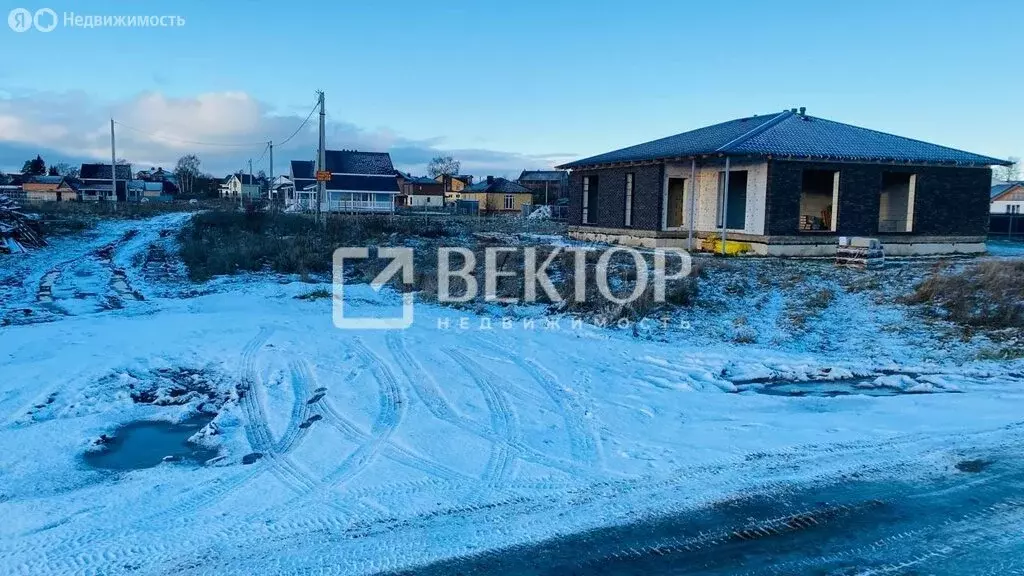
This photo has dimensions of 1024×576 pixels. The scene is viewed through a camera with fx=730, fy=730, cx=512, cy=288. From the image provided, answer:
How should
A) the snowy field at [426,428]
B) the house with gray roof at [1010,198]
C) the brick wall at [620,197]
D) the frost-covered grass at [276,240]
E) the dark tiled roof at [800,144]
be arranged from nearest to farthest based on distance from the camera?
1. the snowy field at [426,428]
2. the frost-covered grass at [276,240]
3. the dark tiled roof at [800,144]
4. the brick wall at [620,197]
5. the house with gray roof at [1010,198]

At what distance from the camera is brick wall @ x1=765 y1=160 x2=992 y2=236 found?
2064 cm

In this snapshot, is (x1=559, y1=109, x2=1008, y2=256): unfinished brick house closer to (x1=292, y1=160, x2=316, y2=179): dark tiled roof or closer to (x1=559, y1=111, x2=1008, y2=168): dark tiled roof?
(x1=559, y1=111, x2=1008, y2=168): dark tiled roof

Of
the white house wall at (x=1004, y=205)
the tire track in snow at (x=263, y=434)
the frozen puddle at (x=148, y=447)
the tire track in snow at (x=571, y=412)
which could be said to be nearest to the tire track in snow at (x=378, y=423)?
the tire track in snow at (x=263, y=434)

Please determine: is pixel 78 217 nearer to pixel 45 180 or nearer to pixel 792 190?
pixel 792 190

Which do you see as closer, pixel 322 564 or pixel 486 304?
pixel 322 564

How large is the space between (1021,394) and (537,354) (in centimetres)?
553

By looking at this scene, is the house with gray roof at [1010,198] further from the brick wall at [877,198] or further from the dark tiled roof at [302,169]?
the dark tiled roof at [302,169]

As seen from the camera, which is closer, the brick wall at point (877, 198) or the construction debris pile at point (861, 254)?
the construction debris pile at point (861, 254)

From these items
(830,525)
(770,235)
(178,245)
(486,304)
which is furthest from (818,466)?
(178,245)

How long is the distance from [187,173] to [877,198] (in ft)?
361

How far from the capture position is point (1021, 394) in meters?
8.16

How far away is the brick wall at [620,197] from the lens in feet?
76.3

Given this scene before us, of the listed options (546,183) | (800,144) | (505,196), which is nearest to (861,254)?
(800,144)

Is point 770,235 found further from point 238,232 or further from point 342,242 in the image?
point 238,232
